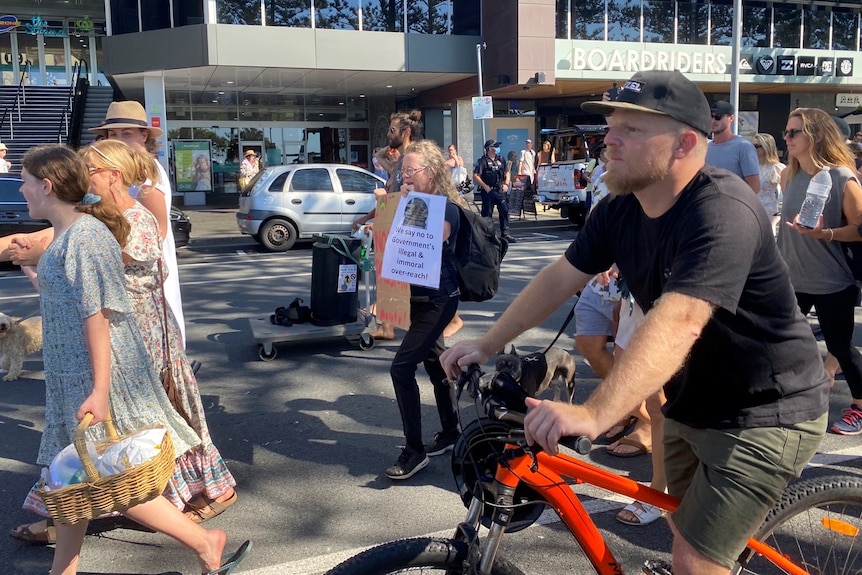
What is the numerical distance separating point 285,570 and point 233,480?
2.60ft

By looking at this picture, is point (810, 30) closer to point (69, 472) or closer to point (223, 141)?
point (223, 141)

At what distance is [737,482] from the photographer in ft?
7.08

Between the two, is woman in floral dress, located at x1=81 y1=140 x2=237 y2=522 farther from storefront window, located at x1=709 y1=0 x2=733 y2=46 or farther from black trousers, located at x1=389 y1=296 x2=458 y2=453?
storefront window, located at x1=709 y1=0 x2=733 y2=46

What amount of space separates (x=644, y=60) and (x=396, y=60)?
861cm

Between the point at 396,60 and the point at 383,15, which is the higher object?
the point at 383,15

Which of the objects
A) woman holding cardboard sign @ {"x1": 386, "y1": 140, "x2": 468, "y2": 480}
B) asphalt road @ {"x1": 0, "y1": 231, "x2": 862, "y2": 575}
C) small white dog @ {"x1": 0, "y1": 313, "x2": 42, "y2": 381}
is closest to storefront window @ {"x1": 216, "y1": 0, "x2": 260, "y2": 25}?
asphalt road @ {"x1": 0, "y1": 231, "x2": 862, "y2": 575}

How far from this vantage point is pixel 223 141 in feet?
92.4

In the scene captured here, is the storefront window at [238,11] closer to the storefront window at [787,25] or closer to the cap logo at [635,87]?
the storefront window at [787,25]

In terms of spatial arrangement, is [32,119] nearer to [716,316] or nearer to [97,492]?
[97,492]

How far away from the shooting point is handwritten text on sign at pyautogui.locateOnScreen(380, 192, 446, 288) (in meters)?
4.35

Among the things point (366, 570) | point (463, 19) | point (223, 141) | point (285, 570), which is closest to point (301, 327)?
point (285, 570)

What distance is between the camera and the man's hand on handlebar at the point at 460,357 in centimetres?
234

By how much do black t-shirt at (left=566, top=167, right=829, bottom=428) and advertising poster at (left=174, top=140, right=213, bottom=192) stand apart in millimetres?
25281

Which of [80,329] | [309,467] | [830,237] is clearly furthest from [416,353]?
[830,237]
